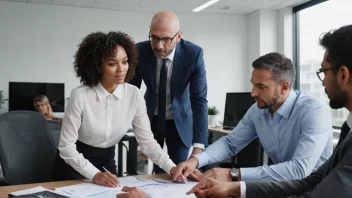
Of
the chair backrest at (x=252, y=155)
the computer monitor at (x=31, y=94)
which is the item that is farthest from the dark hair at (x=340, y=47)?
the computer monitor at (x=31, y=94)

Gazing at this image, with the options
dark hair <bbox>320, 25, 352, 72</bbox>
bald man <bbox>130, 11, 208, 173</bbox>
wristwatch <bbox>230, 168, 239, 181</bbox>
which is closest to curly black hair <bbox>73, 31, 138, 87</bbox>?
bald man <bbox>130, 11, 208, 173</bbox>

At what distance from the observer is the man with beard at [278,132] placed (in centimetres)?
157

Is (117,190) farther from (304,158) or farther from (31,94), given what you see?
(31,94)

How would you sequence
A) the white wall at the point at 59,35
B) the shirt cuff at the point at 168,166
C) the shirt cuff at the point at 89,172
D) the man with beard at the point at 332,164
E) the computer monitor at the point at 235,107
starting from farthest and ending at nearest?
the white wall at the point at 59,35 < the computer monitor at the point at 235,107 < the shirt cuff at the point at 168,166 < the shirt cuff at the point at 89,172 < the man with beard at the point at 332,164

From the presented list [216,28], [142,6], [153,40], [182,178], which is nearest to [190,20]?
[216,28]

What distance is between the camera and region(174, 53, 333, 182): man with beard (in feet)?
5.16

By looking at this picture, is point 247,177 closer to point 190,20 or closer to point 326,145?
point 326,145

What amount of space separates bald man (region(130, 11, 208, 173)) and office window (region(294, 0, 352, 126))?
3.60m

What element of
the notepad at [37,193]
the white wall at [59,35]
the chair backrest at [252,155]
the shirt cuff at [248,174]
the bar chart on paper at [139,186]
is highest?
the white wall at [59,35]

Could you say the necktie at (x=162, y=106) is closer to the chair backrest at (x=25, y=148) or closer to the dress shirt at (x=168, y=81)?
the dress shirt at (x=168, y=81)

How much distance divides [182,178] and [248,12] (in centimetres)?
564

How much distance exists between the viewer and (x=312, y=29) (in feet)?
19.4

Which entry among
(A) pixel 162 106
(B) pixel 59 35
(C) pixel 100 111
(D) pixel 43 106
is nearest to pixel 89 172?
(C) pixel 100 111

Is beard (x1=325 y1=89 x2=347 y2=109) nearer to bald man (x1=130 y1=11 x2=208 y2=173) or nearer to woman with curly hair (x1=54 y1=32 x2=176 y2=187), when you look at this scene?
woman with curly hair (x1=54 y1=32 x2=176 y2=187)
